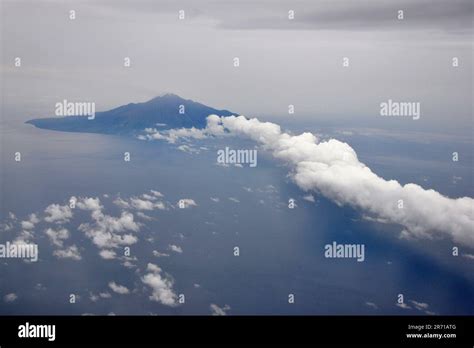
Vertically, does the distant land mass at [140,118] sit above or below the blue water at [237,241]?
above

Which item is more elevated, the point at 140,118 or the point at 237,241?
the point at 140,118

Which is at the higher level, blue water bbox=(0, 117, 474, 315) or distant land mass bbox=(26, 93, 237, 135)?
distant land mass bbox=(26, 93, 237, 135)

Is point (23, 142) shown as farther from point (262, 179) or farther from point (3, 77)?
point (262, 179)
